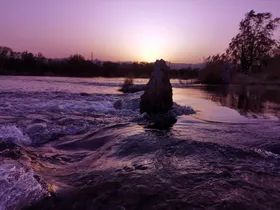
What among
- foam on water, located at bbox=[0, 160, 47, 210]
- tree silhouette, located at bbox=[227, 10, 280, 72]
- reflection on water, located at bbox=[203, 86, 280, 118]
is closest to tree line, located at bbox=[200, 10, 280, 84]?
tree silhouette, located at bbox=[227, 10, 280, 72]

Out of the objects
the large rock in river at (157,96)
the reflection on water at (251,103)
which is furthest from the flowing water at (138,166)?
the reflection on water at (251,103)

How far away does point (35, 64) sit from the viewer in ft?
191

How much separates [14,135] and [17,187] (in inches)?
117

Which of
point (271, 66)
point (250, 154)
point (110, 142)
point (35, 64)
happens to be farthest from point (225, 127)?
point (35, 64)

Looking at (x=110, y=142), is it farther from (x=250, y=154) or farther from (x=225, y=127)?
(x=225, y=127)

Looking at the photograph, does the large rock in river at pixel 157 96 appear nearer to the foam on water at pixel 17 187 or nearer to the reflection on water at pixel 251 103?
the reflection on water at pixel 251 103

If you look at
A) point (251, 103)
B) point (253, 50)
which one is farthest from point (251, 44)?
point (251, 103)

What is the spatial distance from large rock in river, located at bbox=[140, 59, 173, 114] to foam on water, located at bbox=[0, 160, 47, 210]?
21.0 feet

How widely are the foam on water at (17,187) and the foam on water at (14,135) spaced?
1.90m

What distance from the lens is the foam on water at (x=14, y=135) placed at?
5.24 meters

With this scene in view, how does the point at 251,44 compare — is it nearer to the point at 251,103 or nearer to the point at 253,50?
the point at 253,50

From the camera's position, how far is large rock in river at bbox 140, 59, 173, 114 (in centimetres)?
951

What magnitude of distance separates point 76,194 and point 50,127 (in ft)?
13.3

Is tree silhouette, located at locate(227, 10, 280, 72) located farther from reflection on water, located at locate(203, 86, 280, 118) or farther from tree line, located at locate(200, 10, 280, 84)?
reflection on water, located at locate(203, 86, 280, 118)
